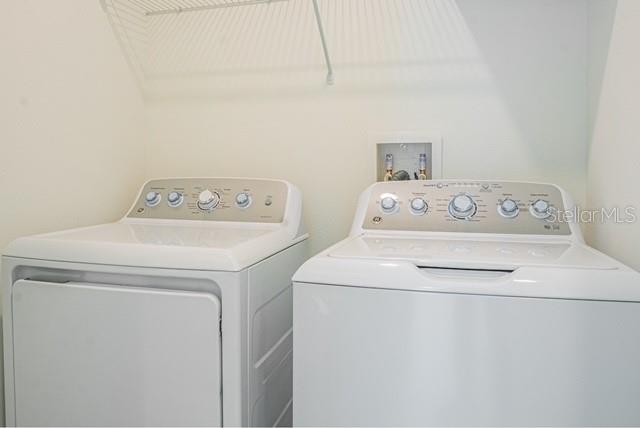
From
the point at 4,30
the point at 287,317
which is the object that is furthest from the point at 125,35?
the point at 287,317

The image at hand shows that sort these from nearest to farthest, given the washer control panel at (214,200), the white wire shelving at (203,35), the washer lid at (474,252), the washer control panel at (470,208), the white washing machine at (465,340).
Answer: the white washing machine at (465,340) → the washer lid at (474,252) → the washer control panel at (470,208) → the washer control panel at (214,200) → the white wire shelving at (203,35)

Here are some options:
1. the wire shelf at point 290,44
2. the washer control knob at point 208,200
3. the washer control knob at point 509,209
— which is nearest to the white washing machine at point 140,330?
the washer control knob at point 208,200

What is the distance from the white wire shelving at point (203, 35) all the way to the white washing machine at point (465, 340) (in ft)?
3.48

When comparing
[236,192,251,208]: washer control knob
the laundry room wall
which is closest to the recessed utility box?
the laundry room wall

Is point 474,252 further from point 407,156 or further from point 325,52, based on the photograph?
point 325,52

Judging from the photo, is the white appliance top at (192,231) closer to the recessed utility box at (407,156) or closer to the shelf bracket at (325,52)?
the recessed utility box at (407,156)

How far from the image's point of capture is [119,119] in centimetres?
175

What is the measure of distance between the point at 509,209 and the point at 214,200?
94cm

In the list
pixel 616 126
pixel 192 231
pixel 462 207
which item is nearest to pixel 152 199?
pixel 192 231

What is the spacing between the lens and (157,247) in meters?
1.07

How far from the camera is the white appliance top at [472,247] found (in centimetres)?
83

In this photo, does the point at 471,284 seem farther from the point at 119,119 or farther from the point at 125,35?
the point at 125,35

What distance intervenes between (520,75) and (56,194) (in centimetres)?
→ 160

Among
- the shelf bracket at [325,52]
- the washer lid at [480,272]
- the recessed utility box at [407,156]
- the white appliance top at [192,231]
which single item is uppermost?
the shelf bracket at [325,52]
